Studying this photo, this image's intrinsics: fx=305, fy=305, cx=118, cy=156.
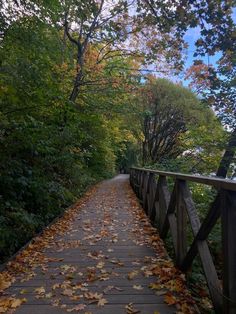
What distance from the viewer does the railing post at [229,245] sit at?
2039 mm

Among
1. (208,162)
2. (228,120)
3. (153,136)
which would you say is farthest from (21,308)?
(153,136)

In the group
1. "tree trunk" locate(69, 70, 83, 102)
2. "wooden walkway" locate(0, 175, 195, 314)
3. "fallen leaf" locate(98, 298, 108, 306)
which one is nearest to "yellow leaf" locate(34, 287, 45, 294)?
"wooden walkway" locate(0, 175, 195, 314)

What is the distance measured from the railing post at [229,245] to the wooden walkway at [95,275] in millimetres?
688

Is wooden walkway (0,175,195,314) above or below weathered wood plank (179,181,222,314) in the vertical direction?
below

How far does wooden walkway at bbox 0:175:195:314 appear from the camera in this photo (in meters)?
2.79

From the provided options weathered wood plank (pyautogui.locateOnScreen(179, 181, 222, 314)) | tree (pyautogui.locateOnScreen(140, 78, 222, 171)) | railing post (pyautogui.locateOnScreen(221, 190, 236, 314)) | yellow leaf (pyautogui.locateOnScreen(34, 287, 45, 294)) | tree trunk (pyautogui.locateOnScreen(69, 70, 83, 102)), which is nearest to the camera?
railing post (pyautogui.locateOnScreen(221, 190, 236, 314))

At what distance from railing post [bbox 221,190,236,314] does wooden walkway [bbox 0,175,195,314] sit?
2.26ft

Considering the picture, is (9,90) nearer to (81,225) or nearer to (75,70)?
(81,225)

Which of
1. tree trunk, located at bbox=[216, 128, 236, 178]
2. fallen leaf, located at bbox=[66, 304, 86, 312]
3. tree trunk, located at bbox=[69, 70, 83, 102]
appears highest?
tree trunk, located at bbox=[69, 70, 83, 102]

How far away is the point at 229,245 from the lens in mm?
2080

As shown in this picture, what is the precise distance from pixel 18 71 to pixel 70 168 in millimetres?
5796

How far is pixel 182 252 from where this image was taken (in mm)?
3508

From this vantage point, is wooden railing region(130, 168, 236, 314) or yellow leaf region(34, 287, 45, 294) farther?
yellow leaf region(34, 287, 45, 294)

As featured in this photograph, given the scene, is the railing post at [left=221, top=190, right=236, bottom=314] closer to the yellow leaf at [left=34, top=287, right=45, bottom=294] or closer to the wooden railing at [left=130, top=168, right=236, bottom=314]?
the wooden railing at [left=130, top=168, right=236, bottom=314]
